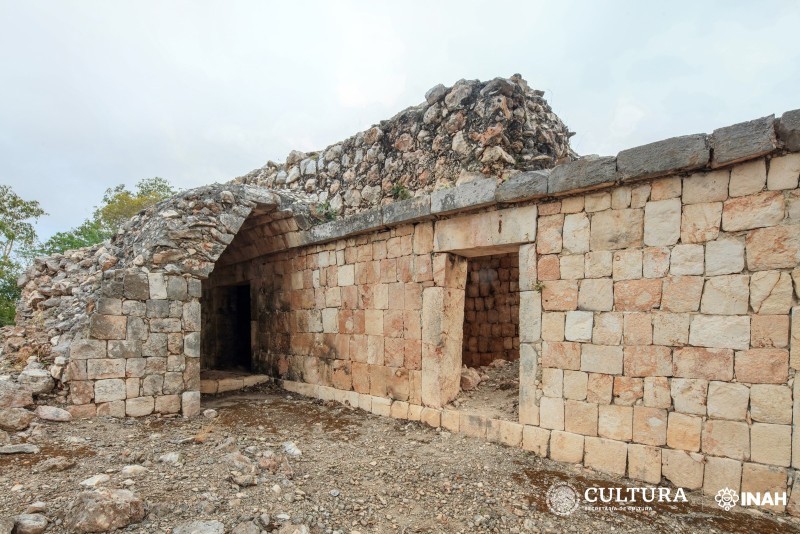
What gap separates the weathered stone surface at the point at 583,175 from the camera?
4.01 m

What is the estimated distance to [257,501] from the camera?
3246mm

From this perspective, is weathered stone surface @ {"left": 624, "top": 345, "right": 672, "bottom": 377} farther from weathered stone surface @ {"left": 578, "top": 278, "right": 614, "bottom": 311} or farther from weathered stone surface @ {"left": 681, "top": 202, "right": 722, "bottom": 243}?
weathered stone surface @ {"left": 681, "top": 202, "right": 722, "bottom": 243}

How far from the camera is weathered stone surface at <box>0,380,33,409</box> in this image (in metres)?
4.76

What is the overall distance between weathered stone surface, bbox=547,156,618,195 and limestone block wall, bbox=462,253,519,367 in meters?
3.54

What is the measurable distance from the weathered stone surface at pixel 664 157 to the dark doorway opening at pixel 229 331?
836 cm

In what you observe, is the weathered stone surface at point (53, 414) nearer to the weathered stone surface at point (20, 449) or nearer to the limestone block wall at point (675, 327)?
the weathered stone surface at point (20, 449)

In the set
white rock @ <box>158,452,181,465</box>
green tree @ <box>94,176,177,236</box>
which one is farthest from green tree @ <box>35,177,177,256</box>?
white rock @ <box>158,452,181,465</box>

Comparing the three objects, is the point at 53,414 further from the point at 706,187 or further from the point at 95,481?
the point at 706,187

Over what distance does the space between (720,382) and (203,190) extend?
661cm

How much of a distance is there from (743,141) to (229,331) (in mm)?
9983

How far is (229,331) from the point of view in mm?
10312

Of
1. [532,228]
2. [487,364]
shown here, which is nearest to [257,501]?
[532,228]

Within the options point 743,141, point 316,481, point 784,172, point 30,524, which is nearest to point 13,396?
point 30,524

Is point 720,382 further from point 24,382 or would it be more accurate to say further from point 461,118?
point 24,382
